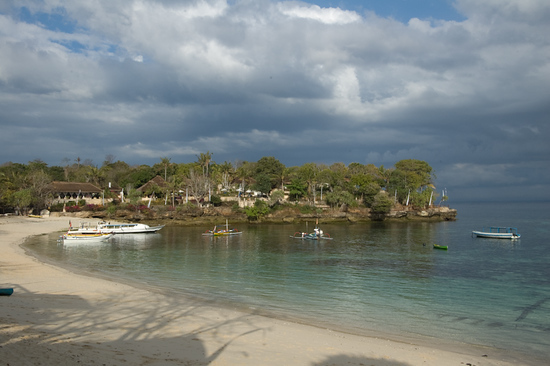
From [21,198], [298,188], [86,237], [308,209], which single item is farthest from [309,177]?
[21,198]

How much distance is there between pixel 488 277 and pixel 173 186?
2663 inches

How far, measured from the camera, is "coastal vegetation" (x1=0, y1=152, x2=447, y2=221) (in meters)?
76.2

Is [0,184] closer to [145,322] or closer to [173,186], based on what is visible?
[173,186]

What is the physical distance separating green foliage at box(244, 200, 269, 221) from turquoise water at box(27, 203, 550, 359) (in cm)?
2536

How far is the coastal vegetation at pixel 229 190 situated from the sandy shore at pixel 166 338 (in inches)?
2290

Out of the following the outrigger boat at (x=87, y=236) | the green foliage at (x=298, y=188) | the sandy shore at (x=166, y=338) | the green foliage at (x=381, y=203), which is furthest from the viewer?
the green foliage at (x=298, y=188)

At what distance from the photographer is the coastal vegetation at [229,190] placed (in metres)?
76.2

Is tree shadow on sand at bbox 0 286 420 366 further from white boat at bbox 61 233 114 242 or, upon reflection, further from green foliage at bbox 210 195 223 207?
green foliage at bbox 210 195 223 207

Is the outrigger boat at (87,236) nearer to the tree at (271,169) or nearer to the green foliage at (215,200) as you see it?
the green foliage at (215,200)

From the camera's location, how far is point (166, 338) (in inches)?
538

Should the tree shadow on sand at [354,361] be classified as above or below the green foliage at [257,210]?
below

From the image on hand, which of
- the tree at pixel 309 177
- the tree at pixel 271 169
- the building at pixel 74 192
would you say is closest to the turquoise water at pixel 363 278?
the building at pixel 74 192

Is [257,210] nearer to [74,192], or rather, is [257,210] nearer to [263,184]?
[263,184]

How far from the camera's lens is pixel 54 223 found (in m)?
65.1
